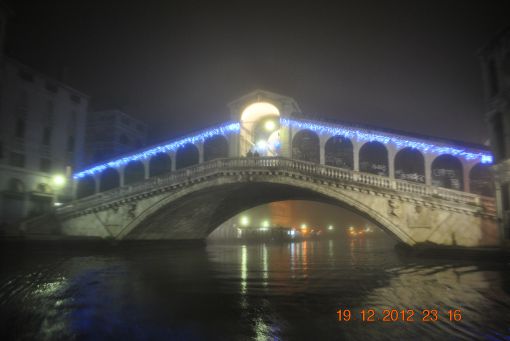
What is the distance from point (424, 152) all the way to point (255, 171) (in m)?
10.1

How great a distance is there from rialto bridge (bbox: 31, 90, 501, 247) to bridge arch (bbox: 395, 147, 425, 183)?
0.07 meters

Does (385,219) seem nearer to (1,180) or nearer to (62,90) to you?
(1,180)

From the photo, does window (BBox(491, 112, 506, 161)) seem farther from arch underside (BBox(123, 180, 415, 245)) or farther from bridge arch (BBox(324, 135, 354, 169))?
bridge arch (BBox(324, 135, 354, 169))

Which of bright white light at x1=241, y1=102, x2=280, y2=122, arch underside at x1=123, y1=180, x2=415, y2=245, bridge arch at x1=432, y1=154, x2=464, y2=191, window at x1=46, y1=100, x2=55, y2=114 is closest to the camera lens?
arch underside at x1=123, y1=180, x2=415, y2=245

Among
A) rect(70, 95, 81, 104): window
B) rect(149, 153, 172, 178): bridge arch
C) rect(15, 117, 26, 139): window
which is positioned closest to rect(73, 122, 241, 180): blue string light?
rect(149, 153, 172, 178): bridge arch

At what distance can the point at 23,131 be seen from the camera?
3034 cm

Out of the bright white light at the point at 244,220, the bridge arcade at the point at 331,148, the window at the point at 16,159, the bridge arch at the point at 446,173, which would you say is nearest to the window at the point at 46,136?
the window at the point at 16,159

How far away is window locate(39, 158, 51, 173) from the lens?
31875 millimetres

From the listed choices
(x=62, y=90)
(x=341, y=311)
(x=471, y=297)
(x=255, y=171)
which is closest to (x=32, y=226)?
(x=62, y=90)

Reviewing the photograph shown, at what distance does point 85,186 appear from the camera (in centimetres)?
3509

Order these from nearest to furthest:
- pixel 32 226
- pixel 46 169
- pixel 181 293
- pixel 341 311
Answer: pixel 341 311, pixel 181 293, pixel 32 226, pixel 46 169

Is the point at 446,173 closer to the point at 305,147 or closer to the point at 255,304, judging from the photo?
the point at 305,147

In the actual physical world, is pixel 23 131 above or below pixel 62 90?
below

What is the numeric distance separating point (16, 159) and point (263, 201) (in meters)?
21.7
